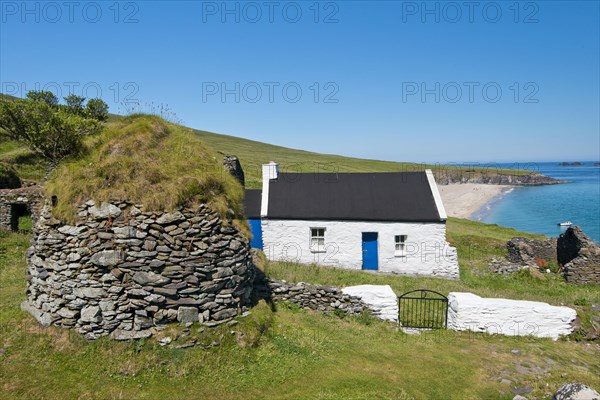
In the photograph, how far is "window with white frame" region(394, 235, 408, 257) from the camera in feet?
72.1

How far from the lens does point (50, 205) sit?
1019 cm

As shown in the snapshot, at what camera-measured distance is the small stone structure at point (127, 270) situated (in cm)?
941

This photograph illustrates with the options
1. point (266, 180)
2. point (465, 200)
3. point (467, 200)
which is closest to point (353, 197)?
point (266, 180)

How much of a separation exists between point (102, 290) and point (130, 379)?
244 centimetres

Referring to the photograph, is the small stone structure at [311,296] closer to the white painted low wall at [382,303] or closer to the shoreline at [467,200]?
the white painted low wall at [382,303]

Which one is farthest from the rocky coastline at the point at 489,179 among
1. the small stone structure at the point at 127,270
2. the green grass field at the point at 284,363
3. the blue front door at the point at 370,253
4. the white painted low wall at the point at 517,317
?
the small stone structure at the point at 127,270

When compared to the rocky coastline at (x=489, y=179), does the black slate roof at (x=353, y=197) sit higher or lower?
lower

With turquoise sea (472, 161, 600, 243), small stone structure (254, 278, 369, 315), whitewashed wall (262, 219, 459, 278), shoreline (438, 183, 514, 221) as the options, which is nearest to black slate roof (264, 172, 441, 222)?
whitewashed wall (262, 219, 459, 278)

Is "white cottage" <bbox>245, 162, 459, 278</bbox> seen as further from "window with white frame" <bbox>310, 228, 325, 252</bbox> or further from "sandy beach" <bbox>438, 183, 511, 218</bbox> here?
"sandy beach" <bbox>438, 183, 511, 218</bbox>

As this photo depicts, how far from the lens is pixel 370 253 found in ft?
72.8

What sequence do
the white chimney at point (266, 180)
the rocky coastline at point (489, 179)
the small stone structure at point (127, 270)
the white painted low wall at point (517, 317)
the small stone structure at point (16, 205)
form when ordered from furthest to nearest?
the rocky coastline at point (489, 179), the white chimney at point (266, 180), the small stone structure at point (16, 205), the white painted low wall at point (517, 317), the small stone structure at point (127, 270)

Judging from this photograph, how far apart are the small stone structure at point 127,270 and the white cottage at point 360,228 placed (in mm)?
12768

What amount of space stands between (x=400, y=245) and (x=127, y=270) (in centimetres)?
1694

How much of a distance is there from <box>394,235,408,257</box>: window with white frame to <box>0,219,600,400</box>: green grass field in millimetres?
9325
